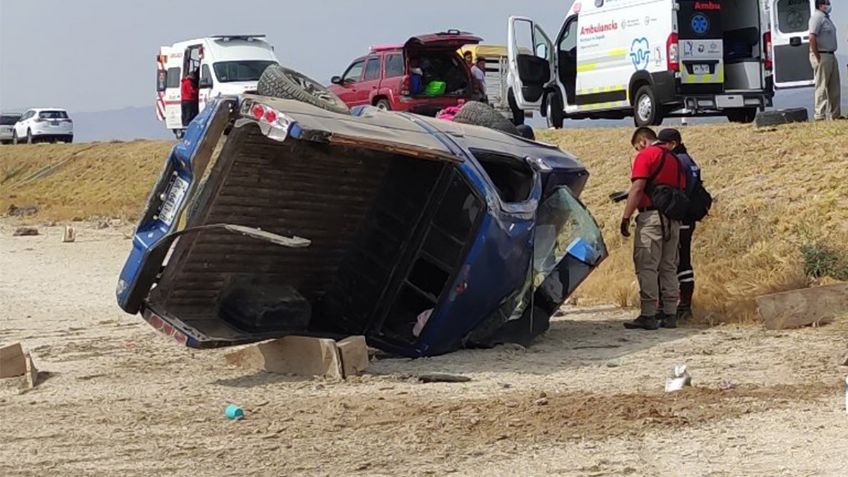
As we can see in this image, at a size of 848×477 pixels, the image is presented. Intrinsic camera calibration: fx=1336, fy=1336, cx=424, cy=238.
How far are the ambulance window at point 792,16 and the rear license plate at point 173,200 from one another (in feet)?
39.5

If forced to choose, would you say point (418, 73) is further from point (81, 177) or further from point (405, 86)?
point (81, 177)

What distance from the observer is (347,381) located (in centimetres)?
872

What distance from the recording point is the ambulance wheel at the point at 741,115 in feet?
66.8

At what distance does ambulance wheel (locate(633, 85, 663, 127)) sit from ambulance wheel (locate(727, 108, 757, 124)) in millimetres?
1304

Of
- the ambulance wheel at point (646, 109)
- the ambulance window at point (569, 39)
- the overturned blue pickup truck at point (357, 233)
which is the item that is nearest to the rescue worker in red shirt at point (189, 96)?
the ambulance window at point (569, 39)

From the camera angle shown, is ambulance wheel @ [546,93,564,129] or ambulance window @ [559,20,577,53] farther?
ambulance wheel @ [546,93,564,129]

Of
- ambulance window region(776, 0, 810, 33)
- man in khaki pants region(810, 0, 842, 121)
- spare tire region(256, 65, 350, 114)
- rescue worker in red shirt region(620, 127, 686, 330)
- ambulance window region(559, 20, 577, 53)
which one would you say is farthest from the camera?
ambulance window region(559, 20, 577, 53)

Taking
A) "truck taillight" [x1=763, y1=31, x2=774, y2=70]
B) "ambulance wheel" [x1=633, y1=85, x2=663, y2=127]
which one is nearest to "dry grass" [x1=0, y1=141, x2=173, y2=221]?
"ambulance wheel" [x1=633, y1=85, x2=663, y2=127]

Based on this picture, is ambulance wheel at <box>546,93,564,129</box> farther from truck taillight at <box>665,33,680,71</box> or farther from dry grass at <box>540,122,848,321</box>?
dry grass at <box>540,122,848,321</box>

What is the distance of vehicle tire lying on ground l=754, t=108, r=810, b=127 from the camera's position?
16.6m

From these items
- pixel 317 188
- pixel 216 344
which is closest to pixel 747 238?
pixel 317 188

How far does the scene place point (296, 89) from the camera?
947 cm

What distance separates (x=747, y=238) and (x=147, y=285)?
645 centimetres

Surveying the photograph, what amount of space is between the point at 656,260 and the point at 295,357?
124 inches
